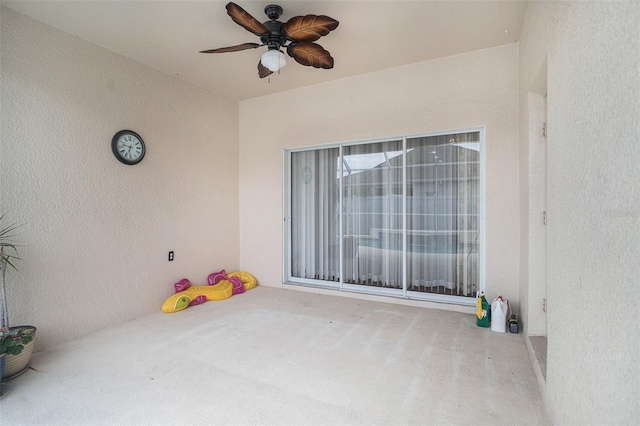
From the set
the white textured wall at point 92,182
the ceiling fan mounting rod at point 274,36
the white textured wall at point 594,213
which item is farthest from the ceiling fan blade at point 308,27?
the white textured wall at point 92,182

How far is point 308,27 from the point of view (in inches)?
88.4

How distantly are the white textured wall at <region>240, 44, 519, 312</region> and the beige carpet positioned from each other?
128cm

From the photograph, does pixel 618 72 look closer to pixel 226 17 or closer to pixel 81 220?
pixel 226 17

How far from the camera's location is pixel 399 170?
3814mm

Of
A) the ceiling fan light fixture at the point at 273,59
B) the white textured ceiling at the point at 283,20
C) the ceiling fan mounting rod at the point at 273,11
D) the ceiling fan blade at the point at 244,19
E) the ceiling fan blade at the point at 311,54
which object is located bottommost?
the ceiling fan light fixture at the point at 273,59

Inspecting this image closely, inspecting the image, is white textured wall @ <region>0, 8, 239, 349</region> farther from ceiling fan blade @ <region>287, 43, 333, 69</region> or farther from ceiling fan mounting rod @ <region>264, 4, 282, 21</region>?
ceiling fan blade @ <region>287, 43, 333, 69</region>

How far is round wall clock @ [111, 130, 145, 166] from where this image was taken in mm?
3217

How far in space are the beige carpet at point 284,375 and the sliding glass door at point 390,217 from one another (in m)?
0.65

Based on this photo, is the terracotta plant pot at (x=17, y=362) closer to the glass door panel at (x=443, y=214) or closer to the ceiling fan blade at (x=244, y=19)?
the ceiling fan blade at (x=244, y=19)

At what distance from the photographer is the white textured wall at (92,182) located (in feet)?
8.43

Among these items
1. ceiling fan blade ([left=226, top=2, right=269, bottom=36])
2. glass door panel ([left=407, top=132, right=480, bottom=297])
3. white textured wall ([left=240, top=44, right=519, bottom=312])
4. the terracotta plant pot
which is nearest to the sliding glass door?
glass door panel ([left=407, top=132, right=480, bottom=297])

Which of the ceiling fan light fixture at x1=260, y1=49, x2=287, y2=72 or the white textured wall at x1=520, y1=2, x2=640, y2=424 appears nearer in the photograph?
the white textured wall at x1=520, y1=2, x2=640, y2=424

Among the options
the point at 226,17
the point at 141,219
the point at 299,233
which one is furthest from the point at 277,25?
the point at 299,233

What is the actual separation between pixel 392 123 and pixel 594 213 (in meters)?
2.87
